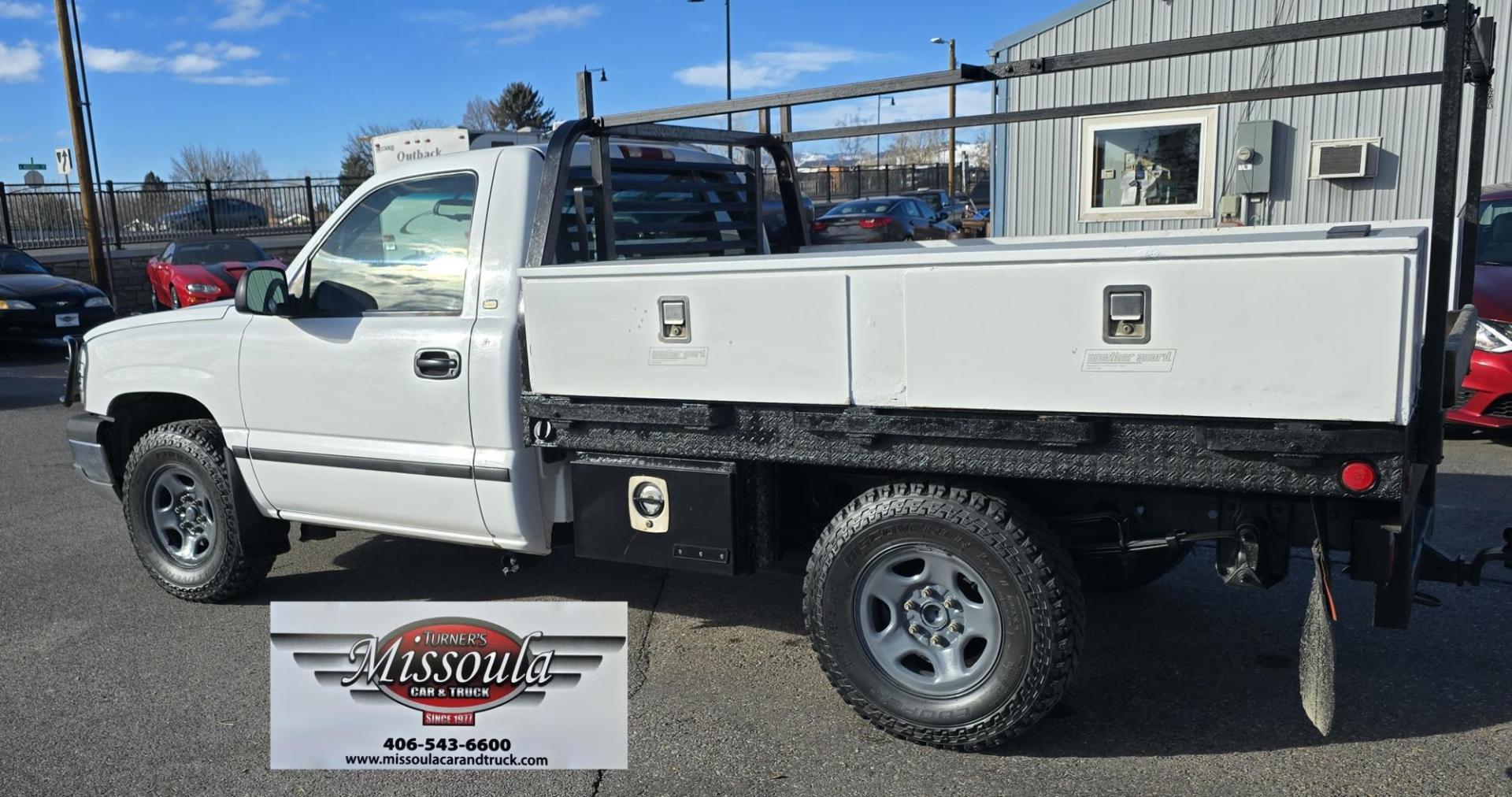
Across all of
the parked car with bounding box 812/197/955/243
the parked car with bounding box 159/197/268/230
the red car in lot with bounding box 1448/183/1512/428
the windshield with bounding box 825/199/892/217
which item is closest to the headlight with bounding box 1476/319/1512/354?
the red car in lot with bounding box 1448/183/1512/428

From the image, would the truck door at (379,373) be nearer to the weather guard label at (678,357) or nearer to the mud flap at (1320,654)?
the weather guard label at (678,357)

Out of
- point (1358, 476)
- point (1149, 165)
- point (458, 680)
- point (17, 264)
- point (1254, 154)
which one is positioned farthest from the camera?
point (17, 264)

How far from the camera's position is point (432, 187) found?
4543 millimetres

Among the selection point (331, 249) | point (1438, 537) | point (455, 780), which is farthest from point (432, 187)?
point (1438, 537)

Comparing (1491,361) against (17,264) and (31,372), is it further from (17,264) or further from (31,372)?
(17,264)

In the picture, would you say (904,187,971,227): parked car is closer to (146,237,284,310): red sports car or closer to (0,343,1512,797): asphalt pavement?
(146,237,284,310): red sports car

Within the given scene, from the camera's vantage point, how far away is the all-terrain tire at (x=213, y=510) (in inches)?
199

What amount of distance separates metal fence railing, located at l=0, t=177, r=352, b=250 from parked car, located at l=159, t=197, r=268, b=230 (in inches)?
0.7

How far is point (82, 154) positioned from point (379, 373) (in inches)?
739

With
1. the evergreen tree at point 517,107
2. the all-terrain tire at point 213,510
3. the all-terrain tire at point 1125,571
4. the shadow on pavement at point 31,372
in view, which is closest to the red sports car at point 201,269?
the shadow on pavement at point 31,372

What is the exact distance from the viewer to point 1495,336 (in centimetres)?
729

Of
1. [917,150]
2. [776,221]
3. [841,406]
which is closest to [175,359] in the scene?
[776,221]

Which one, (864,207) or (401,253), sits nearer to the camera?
(401,253)

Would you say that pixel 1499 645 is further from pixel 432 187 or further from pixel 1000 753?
pixel 432 187
